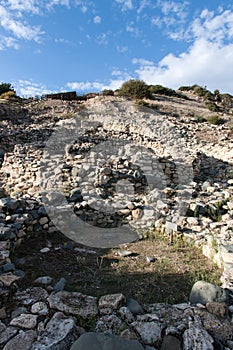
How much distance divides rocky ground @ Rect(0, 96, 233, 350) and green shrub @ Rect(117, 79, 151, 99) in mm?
8938

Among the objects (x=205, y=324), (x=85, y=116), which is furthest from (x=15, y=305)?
(x=85, y=116)

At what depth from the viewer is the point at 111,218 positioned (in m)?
5.75

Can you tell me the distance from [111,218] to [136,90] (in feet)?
60.9

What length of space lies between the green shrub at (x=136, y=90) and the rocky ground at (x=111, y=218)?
8938 millimetres

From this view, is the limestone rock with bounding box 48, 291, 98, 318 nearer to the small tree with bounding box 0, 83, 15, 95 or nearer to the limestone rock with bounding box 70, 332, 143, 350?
the limestone rock with bounding box 70, 332, 143, 350

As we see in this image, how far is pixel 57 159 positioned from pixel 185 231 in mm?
4565

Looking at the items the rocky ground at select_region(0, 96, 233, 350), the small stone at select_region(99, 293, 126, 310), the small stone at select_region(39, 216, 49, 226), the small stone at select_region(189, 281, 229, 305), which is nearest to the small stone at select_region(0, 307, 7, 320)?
the rocky ground at select_region(0, 96, 233, 350)

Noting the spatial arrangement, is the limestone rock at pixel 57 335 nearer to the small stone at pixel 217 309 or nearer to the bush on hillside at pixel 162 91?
the small stone at pixel 217 309

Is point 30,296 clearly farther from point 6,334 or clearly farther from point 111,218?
point 111,218

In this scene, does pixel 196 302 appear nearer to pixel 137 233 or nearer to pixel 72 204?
pixel 137 233

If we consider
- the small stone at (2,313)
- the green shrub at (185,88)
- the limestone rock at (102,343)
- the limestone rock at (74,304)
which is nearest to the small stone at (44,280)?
the limestone rock at (74,304)

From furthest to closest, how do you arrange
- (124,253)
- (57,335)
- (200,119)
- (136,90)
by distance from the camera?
(136,90) → (200,119) → (124,253) → (57,335)

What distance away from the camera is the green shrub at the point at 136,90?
22336 mm

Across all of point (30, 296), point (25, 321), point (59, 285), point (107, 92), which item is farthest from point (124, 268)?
point (107, 92)
